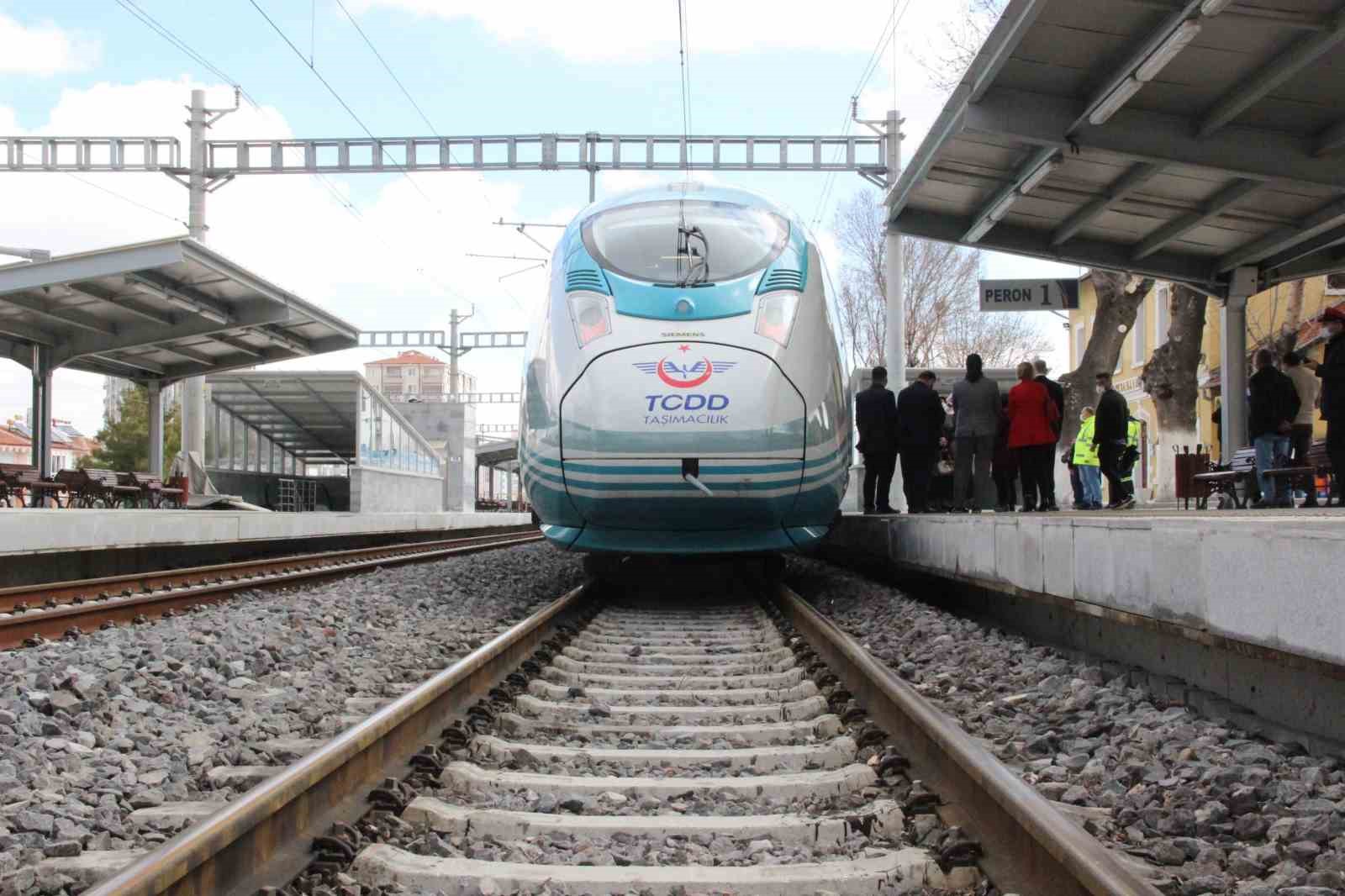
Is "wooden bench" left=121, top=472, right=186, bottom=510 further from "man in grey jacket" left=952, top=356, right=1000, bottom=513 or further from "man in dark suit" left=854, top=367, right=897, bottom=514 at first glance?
"man in grey jacket" left=952, top=356, right=1000, bottom=513

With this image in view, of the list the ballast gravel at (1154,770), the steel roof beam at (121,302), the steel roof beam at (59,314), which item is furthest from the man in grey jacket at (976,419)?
the steel roof beam at (59,314)

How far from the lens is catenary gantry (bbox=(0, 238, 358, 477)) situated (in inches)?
616

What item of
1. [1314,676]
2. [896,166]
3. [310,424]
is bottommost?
[1314,676]

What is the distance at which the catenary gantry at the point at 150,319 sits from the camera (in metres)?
15.7

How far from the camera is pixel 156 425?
23.0 metres

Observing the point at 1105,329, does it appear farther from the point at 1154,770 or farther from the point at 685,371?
the point at 1154,770

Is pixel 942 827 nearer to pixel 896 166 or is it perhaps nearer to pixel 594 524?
pixel 594 524

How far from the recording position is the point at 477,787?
369cm

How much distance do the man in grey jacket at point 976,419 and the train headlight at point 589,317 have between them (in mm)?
4538

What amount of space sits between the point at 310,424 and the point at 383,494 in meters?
4.07

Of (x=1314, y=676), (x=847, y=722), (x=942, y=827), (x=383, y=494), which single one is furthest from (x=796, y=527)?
(x=383, y=494)

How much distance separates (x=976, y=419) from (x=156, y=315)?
43.3ft

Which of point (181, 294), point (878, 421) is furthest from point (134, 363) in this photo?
point (878, 421)

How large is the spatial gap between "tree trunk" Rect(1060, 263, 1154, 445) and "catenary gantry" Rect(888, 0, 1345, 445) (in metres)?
9.11
